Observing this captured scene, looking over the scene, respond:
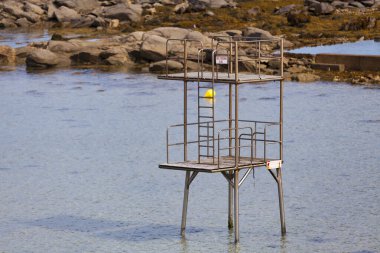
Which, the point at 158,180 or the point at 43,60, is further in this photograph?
the point at 43,60

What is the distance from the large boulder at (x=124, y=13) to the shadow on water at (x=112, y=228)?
67.3m

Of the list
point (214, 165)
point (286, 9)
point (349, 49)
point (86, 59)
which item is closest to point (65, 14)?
point (286, 9)

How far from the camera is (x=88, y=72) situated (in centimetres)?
6159

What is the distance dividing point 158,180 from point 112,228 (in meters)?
5.80

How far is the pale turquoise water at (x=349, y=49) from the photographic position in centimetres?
6422

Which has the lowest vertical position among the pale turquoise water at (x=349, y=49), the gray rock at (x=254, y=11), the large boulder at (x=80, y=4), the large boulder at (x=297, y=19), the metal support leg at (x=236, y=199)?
the metal support leg at (x=236, y=199)

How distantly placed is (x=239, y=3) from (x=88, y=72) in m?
43.1

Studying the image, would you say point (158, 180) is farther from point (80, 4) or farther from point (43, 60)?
point (80, 4)

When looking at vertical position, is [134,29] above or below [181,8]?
below

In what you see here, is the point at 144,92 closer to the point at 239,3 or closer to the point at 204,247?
the point at 204,247

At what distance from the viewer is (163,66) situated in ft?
197

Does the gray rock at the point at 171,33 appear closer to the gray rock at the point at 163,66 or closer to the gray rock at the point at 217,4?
the gray rock at the point at 163,66

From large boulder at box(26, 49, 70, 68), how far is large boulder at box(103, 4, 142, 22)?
28.5m

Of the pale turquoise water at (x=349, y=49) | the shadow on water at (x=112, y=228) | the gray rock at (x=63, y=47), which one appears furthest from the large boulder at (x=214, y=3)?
the shadow on water at (x=112, y=228)
